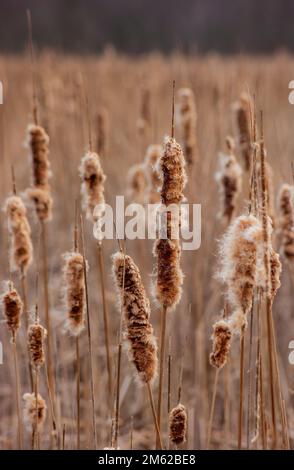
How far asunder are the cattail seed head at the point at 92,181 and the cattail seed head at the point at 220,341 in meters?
0.41

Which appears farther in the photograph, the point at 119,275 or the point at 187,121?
the point at 187,121

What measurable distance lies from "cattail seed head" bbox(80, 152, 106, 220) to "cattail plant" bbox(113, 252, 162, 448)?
0.34 meters

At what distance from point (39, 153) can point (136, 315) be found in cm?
67

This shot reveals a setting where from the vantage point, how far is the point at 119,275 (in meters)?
1.02

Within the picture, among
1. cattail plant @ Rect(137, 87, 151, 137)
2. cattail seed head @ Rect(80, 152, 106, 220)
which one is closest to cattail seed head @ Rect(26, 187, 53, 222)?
cattail seed head @ Rect(80, 152, 106, 220)

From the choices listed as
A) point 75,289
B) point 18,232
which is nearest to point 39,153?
point 18,232

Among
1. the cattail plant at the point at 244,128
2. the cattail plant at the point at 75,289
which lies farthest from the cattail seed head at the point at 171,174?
the cattail plant at the point at 244,128

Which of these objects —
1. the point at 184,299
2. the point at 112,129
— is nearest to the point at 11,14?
the point at 112,129

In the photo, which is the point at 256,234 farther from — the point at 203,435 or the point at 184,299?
the point at 184,299

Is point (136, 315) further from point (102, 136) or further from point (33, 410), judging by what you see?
point (102, 136)

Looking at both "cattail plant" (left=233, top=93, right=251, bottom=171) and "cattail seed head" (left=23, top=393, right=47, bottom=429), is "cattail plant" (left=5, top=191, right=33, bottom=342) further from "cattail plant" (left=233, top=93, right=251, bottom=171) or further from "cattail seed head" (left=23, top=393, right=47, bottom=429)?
"cattail plant" (left=233, top=93, right=251, bottom=171)

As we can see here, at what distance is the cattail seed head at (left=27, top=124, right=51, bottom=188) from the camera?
1.51 meters
